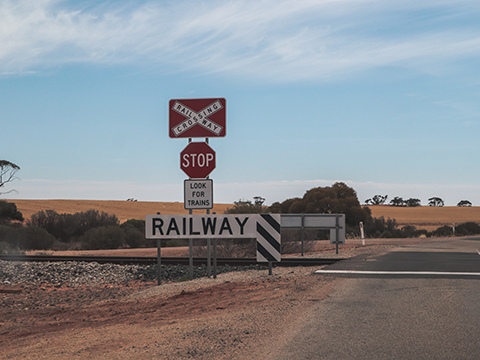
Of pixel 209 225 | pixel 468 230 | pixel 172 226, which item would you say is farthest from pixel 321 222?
pixel 468 230

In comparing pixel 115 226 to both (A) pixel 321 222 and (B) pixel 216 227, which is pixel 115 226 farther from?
(B) pixel 216 227

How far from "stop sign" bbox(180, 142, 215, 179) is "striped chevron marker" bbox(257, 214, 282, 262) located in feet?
6.06

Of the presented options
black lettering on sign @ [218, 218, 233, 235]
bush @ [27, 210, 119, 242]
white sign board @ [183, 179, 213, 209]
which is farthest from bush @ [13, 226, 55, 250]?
black lettering on sign @ [218, 218, 233, 235]

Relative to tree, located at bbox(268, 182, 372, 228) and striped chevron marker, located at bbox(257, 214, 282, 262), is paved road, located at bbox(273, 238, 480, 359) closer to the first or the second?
striped chevron marker, located at bbox(257, 214, 282, 262)

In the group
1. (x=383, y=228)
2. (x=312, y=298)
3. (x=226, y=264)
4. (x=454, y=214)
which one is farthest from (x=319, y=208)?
(x=454, y=214)

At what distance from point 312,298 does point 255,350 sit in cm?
308

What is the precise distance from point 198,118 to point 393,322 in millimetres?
7374

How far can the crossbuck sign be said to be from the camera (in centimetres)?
1134

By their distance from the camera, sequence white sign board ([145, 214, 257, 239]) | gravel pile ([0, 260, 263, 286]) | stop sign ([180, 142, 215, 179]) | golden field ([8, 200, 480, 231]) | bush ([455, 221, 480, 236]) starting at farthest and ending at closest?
1. golden field ([8, 200, 480, 231])
2. bush ([455, 221, 480, 236])
3. gravel pile ([0, 260, 263, 286])
4. stop sign ([180, 142, 215, 179])
5. white sign board ([145, 214, 257, 239])

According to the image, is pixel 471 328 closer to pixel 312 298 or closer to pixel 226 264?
pixel 312 298

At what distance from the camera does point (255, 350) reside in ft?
17.8

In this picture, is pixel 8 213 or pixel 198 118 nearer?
pixel 198 118

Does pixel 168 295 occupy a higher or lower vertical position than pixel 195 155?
lower

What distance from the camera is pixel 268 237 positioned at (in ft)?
37.3
